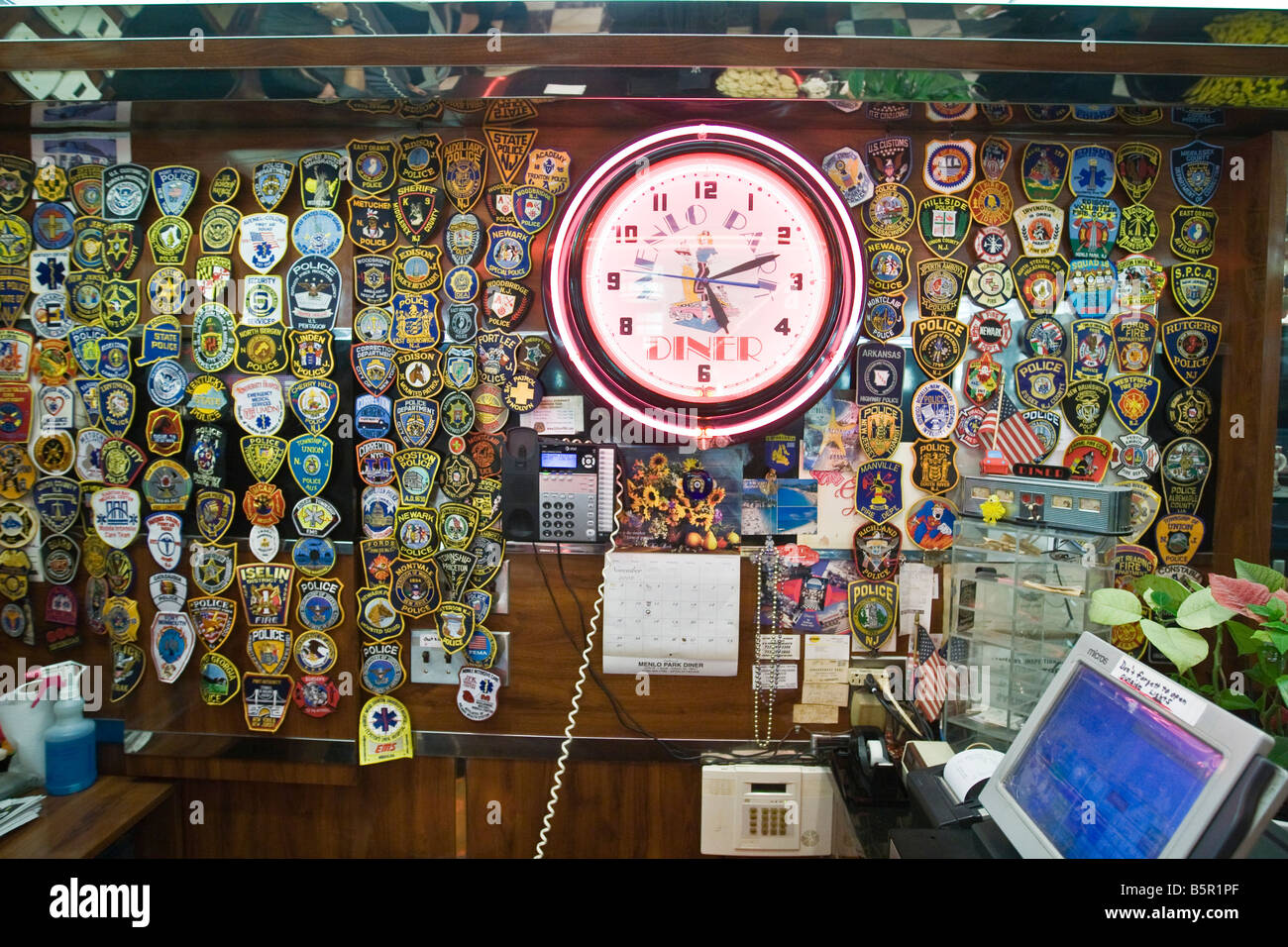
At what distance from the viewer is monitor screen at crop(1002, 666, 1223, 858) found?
0.78 metres

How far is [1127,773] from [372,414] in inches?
67.6

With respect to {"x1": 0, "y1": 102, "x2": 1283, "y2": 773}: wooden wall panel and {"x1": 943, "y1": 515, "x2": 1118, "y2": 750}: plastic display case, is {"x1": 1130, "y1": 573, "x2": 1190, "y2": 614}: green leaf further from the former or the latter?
{"x1": 0, "y1": 102, "x2": 1283, "y2": 773}: wooden wall panel

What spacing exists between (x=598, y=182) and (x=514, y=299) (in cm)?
37

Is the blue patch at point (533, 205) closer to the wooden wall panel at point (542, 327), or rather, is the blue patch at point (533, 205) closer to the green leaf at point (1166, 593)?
the wooden wall panel at point (542, 327)

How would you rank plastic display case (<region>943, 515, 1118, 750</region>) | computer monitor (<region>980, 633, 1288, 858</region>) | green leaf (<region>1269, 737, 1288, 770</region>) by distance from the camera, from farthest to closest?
plastic display case (<region>943, 515, 1118, 750</region>) < green leaf (<region>1269, 737, 1288, 770</region>) < computer monitor (<region>980, 633, 1288, 858</region>)

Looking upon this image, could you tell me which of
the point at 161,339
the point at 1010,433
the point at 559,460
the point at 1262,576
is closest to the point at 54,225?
the point at 161,339

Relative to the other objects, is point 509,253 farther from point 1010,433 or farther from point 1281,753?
point 1281,753

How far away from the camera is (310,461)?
1591 mm

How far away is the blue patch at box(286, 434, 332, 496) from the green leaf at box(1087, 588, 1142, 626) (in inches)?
70.8

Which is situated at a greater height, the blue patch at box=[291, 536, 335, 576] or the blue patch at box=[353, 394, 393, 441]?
the blue patch at box=[353, 394, 393, 441]

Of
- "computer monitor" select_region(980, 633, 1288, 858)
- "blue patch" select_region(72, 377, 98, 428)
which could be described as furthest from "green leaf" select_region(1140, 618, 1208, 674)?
"blue patch" select_region(72, 377, 98, 428)

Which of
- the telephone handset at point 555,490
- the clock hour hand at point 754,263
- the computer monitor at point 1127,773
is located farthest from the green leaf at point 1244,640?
the telephone handset at point 555,490
